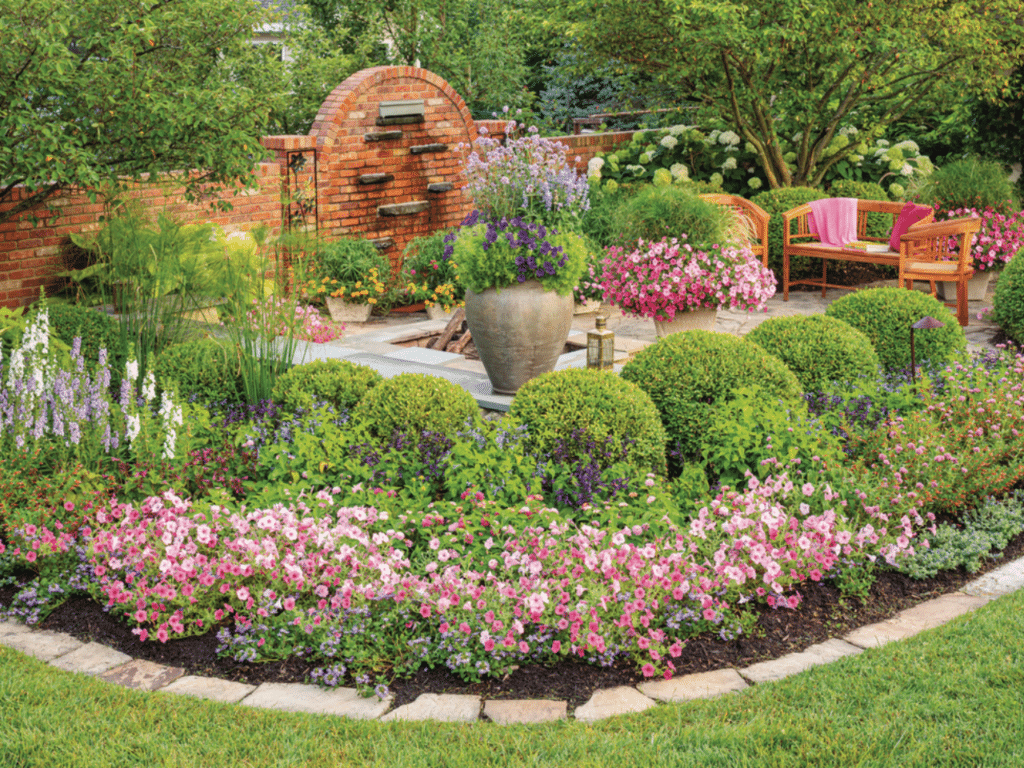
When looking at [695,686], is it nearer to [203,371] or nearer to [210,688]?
[210,688]

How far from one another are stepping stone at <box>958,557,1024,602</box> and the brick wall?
5.64 metres

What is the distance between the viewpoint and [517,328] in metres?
5.64

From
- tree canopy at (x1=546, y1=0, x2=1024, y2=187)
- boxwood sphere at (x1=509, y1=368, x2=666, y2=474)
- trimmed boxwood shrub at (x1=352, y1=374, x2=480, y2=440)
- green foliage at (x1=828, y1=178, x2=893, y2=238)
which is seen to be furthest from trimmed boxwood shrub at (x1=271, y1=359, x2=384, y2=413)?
green foliage at (x1=828, y1=178, x2=893, y2=238)

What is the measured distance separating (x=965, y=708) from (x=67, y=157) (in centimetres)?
499

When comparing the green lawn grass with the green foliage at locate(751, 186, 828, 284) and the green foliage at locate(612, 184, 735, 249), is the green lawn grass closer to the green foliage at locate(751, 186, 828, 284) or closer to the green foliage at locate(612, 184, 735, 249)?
the green foliage at locate(612, 184, 735, 249)

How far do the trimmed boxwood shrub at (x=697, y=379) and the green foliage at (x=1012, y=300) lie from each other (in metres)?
3.30

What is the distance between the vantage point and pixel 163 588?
3.24 meters

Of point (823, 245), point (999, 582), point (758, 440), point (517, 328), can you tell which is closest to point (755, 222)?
point (823, 245)

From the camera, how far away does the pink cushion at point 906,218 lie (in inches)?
340

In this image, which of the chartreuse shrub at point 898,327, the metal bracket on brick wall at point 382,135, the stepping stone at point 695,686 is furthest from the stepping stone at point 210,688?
the metal bracket on brick wall at point 382,135

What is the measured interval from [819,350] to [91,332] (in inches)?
152

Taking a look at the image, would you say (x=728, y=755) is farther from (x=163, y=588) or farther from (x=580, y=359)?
(x=580, y=359)

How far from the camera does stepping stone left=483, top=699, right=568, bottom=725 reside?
2.79 m

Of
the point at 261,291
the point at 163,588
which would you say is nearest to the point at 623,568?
the point at 163,588
